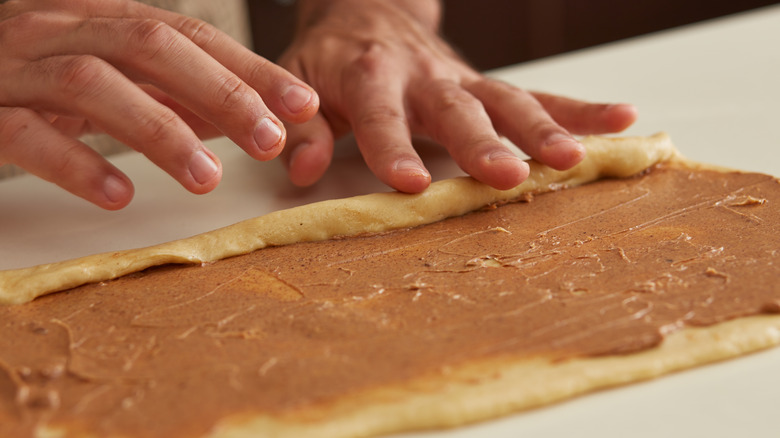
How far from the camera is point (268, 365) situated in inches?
39.7

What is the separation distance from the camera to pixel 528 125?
164cm

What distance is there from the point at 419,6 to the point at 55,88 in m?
1.47

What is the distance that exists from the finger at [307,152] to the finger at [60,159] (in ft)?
1.40

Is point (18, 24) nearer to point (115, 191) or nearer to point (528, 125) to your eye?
point (115, 191)

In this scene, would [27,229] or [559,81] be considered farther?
[559,81]

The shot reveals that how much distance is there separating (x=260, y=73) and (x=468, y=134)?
46cm

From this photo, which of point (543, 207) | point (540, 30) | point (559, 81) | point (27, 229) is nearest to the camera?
point (543, 207)

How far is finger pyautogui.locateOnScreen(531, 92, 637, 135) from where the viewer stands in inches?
69.1

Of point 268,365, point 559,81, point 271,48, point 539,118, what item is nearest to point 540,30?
point 271,48

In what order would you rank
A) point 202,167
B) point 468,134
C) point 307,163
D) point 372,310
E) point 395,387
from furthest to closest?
point 307,163 < point 468,134 < point 202,167 < point 372,310 < point 395,387

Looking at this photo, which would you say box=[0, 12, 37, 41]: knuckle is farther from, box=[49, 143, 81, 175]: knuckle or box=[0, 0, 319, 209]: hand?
→ box=[49, 143, 81, 175]: knuckle

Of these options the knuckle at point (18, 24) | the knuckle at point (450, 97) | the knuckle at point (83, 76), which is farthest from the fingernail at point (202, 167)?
the knuckle at point (450, 97)

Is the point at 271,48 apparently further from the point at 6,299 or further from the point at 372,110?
the point at 6,299

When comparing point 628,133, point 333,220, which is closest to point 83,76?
point 333,220
